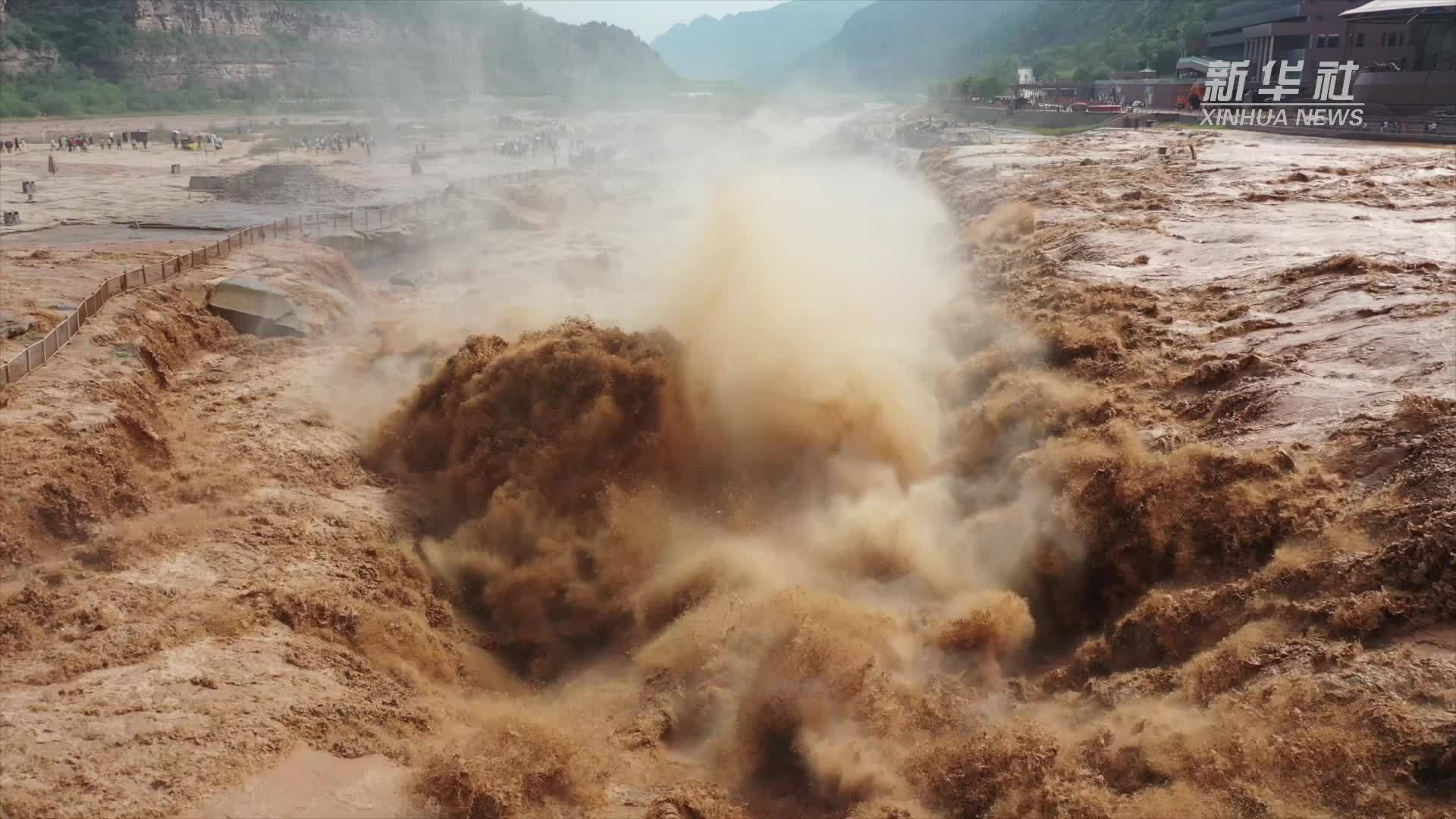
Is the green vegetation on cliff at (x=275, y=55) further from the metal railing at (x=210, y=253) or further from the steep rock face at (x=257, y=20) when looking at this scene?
the metal railing at (x=210, y=253)

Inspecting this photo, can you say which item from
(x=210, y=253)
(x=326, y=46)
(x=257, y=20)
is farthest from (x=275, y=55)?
(x=210, y=253)

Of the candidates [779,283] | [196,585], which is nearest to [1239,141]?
[779,283]

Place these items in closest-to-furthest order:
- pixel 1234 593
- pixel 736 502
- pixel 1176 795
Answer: pixel 1176 795
pixel 1234 593
pixel 736 502

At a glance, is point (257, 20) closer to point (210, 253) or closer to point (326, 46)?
point (326, 46)

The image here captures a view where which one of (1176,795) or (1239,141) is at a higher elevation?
(1239,141)

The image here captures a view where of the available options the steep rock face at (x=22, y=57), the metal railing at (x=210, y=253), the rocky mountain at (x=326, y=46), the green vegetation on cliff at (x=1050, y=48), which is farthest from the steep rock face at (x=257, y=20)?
the metal railing at (x=210, y=253)

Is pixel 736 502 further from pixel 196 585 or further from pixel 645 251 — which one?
pixel 645 251

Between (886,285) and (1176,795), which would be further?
(886,285)
